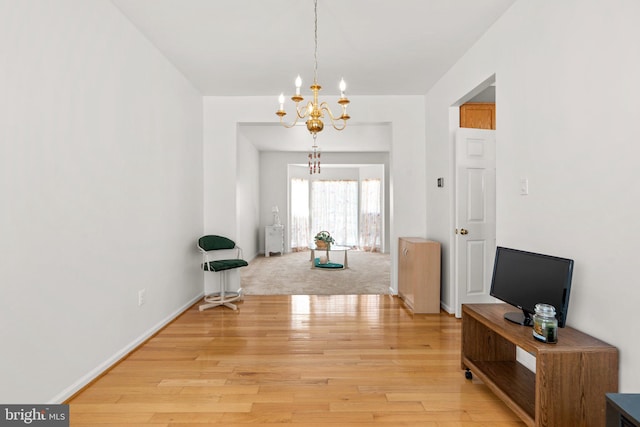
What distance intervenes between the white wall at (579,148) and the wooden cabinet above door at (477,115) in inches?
44.5

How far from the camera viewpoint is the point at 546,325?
1.76m

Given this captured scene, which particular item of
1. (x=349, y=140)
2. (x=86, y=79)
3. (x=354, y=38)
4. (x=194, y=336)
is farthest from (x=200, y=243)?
(x=349, y=140)

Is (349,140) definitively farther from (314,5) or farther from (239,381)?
(239,381)

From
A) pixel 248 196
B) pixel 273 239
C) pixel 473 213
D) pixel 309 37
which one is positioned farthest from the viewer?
pixel 273 239

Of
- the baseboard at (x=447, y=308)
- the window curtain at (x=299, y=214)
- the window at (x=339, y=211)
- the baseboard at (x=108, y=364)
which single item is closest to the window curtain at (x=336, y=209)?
the window at (x=339, y=211)

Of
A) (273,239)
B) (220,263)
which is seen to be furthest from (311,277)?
(273,239)

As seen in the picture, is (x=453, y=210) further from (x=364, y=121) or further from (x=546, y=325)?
(x=546, y=325)

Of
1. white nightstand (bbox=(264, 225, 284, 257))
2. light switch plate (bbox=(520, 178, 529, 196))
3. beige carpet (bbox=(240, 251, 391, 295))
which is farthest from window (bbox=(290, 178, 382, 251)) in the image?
light switch plate (bbox=(520, 178, 529, 196))

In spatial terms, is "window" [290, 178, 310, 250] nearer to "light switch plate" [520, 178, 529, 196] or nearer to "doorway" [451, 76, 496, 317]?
"doorway" [451, 76, 496, 317]

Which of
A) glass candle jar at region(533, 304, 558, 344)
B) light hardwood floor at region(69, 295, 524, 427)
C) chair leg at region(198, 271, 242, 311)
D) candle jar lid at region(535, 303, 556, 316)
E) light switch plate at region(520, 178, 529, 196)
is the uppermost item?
light switch plate at region(520, 178, 529, 196)

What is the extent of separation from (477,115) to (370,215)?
5733 millimetres

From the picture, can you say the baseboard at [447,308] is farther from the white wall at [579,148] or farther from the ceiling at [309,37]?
the ceiling at [309,37]

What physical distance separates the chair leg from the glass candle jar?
3.18m

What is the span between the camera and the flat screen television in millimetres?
1858
